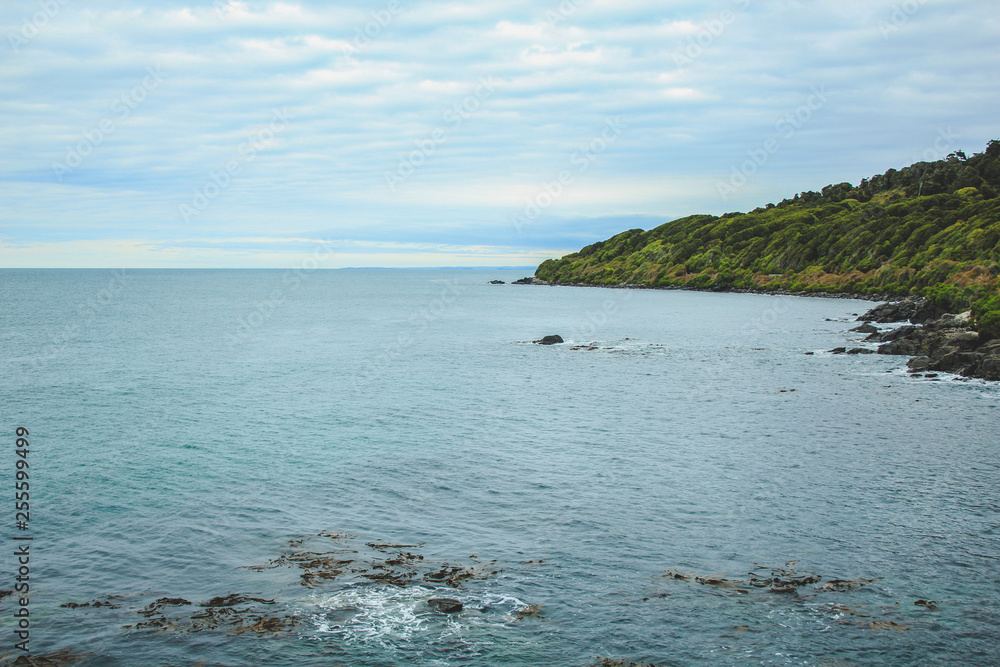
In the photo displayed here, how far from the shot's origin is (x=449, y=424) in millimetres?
34781

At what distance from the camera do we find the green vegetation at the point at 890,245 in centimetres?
10325

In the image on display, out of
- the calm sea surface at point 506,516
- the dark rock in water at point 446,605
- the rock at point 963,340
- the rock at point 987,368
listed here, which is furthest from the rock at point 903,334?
the dark rock in water at point 446,605

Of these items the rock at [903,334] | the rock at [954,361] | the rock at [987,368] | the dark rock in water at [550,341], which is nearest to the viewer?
the rock at [987,368]

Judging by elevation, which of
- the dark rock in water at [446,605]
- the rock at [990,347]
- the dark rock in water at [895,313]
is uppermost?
the dark rock in water at [895,313]

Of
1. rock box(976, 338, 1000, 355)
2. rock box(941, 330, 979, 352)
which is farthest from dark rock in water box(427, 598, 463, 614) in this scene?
rock box(941, 330, 979, 352)

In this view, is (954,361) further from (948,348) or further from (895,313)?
(895,313)

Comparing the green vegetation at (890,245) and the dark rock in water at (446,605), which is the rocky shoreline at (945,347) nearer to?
the green vegetation at (890,245)

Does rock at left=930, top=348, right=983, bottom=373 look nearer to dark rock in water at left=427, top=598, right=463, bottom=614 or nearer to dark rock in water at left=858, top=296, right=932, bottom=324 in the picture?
dark rock in water at left=858, top=296, right=932, bottom=324

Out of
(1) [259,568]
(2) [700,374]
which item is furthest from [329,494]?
(2) [700,374]

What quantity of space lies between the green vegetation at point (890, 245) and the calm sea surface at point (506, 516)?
40.6m

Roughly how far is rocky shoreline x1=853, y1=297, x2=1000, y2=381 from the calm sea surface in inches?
87.1

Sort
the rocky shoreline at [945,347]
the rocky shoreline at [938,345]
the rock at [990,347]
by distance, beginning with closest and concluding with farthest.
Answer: the rocky shoreline at [945,347], the rocky shoreline at [938,345], the rock at [990,347]

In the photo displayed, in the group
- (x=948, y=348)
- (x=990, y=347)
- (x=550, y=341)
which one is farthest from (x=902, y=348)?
(x=550, y=341)

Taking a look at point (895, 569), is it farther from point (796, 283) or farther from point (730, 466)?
point (796, 283)
